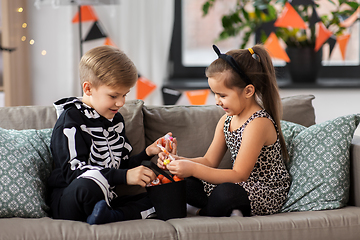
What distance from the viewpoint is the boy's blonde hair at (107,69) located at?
1.49m

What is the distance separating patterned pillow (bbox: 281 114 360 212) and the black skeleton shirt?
2.17 ft

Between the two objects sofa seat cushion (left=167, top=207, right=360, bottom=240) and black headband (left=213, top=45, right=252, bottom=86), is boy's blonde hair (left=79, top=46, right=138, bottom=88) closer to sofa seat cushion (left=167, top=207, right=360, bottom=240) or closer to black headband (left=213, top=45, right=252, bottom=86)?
black headband (left=213, top=45, right=252, bottom=86)

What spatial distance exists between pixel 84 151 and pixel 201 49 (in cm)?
194

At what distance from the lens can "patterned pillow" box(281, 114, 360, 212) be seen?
1.49 meters

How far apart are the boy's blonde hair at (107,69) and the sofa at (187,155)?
283 millimetres

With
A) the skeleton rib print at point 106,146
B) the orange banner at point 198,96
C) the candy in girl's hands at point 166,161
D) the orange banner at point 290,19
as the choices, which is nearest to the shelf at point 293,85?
the orange banner at point 198,96

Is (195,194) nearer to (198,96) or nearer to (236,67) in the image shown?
(236,67)

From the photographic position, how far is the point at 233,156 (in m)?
1.63

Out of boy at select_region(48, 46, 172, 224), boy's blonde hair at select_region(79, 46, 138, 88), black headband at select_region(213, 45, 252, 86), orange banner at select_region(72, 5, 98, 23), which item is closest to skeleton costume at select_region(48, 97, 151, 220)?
boy at select_region(48, 46, 172, 224)

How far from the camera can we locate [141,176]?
1.39 metres

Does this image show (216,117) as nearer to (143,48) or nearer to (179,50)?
(143,48)

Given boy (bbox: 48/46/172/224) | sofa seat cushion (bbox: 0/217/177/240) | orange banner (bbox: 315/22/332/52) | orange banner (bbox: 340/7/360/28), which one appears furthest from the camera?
orange banner (bbox: 340/7/360/28)

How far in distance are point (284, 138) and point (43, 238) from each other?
1.02 meters

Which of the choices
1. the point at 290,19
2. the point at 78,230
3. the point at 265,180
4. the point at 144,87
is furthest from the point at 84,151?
the point at 290,19
